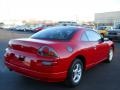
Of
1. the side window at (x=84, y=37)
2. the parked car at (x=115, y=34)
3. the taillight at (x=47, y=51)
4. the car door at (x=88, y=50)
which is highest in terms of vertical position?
the side window at (x=84, y=37)

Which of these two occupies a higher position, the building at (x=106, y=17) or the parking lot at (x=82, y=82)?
the parking lot at (x=82, y=82)

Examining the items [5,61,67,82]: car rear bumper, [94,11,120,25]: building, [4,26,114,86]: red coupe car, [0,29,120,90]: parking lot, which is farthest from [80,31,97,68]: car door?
[94,11,120,25]: building

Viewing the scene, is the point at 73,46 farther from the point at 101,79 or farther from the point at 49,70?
the point at 101,79

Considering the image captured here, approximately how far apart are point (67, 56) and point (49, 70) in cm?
58

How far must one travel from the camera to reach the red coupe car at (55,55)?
510 centimetres

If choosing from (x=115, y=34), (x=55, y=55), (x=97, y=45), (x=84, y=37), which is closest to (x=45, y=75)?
(x=55, y=55)

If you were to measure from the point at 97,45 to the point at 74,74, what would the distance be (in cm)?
161

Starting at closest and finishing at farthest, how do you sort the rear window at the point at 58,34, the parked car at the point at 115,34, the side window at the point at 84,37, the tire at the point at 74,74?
the tire at the point at 74,74 → the rear window at the point at 58,34 → the side window at the point at 84,37 → the parked car at the point at 115,34

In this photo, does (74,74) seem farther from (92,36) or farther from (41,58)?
(92,36)

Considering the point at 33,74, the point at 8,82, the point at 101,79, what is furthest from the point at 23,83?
the point at 101,79

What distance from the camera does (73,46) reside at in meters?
5.67

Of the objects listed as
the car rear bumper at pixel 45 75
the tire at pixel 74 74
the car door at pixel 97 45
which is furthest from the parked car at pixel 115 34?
the car rear bumper at pixel 45 75

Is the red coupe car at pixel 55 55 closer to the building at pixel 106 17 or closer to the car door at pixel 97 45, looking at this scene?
the car door at pixel 97 45

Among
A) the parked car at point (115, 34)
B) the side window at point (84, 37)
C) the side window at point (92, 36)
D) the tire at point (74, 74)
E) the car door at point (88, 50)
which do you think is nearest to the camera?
the tire at point (74, 74)
